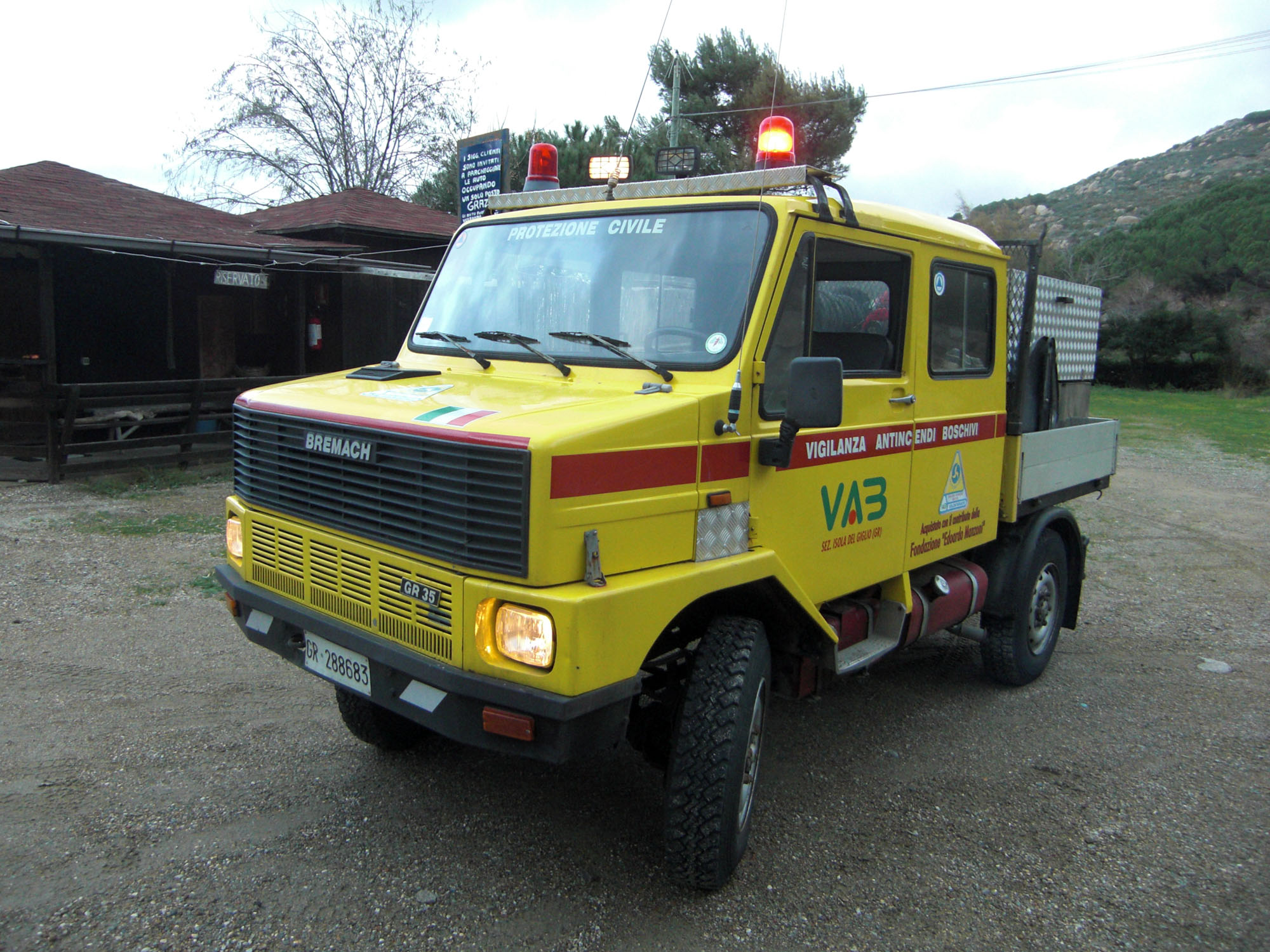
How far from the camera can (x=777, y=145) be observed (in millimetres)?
3965

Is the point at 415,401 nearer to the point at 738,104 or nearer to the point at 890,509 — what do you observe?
the point at 890,509

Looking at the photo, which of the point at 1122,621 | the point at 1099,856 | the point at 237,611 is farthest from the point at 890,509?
the point at 1122,621

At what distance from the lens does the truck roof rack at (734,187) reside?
11.6 feet

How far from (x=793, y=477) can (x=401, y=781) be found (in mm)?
2100

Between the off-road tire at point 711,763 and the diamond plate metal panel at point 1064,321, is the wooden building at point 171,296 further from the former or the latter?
the off-road tire at point 711,763

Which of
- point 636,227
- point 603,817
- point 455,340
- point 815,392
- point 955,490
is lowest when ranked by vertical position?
point 603,817

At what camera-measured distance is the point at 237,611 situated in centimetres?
371

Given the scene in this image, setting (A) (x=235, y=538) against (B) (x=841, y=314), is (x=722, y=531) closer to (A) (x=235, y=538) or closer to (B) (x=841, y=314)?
(B) (x=841, y=314)

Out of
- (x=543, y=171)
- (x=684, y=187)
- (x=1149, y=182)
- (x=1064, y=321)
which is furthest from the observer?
(x=1149, y=182)

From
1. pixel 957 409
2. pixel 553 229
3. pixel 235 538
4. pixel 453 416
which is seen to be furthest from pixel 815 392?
pixel 235 538

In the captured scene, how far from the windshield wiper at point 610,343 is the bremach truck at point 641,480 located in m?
0.02

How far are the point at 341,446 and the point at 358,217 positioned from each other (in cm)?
1349

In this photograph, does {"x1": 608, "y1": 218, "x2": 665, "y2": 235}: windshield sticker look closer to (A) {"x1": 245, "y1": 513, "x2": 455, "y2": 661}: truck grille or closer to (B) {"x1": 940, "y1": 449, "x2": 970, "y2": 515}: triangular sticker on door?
(A) {"x1": 245, "y1": 513, "x2": 455, "y2": 661}: truck grille

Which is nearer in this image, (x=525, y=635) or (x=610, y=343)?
(x=525, y=635)
